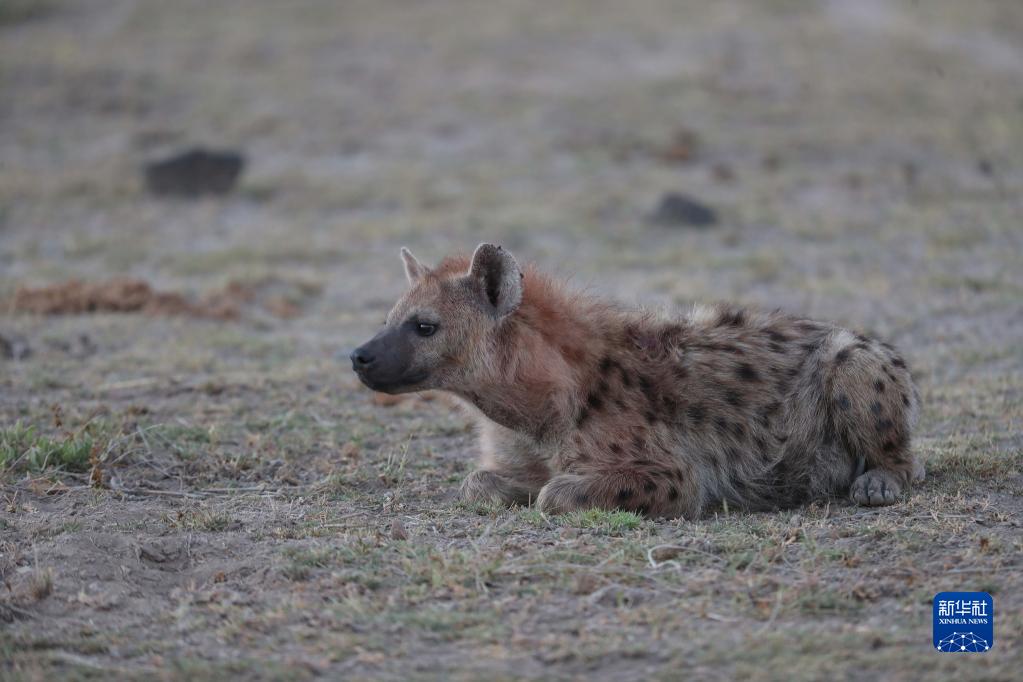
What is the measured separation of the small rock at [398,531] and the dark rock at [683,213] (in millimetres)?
7085

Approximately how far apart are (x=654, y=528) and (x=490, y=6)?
1642cm

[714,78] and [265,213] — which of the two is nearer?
[265,213]

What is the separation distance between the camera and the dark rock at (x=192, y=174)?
12.1 meters

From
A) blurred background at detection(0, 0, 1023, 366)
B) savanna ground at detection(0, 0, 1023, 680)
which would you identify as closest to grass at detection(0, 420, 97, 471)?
savanna ground at detection(0, 0, 1023, 680)

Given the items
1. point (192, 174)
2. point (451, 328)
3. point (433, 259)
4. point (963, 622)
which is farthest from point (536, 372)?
point (192, 174)

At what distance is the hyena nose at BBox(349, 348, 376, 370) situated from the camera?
15.3 ft

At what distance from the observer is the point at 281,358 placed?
24.6ft

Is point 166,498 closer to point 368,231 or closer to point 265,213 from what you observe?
point 368,231

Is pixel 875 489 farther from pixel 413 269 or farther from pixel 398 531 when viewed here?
pixel 413 269

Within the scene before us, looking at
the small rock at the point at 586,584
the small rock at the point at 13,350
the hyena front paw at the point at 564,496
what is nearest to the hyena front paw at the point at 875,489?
the hyena front paw at the point at 564,496

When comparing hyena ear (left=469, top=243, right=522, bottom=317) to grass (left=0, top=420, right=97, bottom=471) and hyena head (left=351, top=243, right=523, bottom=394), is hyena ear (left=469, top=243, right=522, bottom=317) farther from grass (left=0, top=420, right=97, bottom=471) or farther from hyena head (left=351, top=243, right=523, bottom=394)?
grass (left=0, top=420, right=97, bottom=471)

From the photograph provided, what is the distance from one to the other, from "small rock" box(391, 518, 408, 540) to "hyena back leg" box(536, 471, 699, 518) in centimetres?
54

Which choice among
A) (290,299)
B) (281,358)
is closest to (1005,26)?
(290,299)

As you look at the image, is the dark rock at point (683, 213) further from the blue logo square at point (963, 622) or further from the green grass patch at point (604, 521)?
the blue logo square at point (963, 622)
